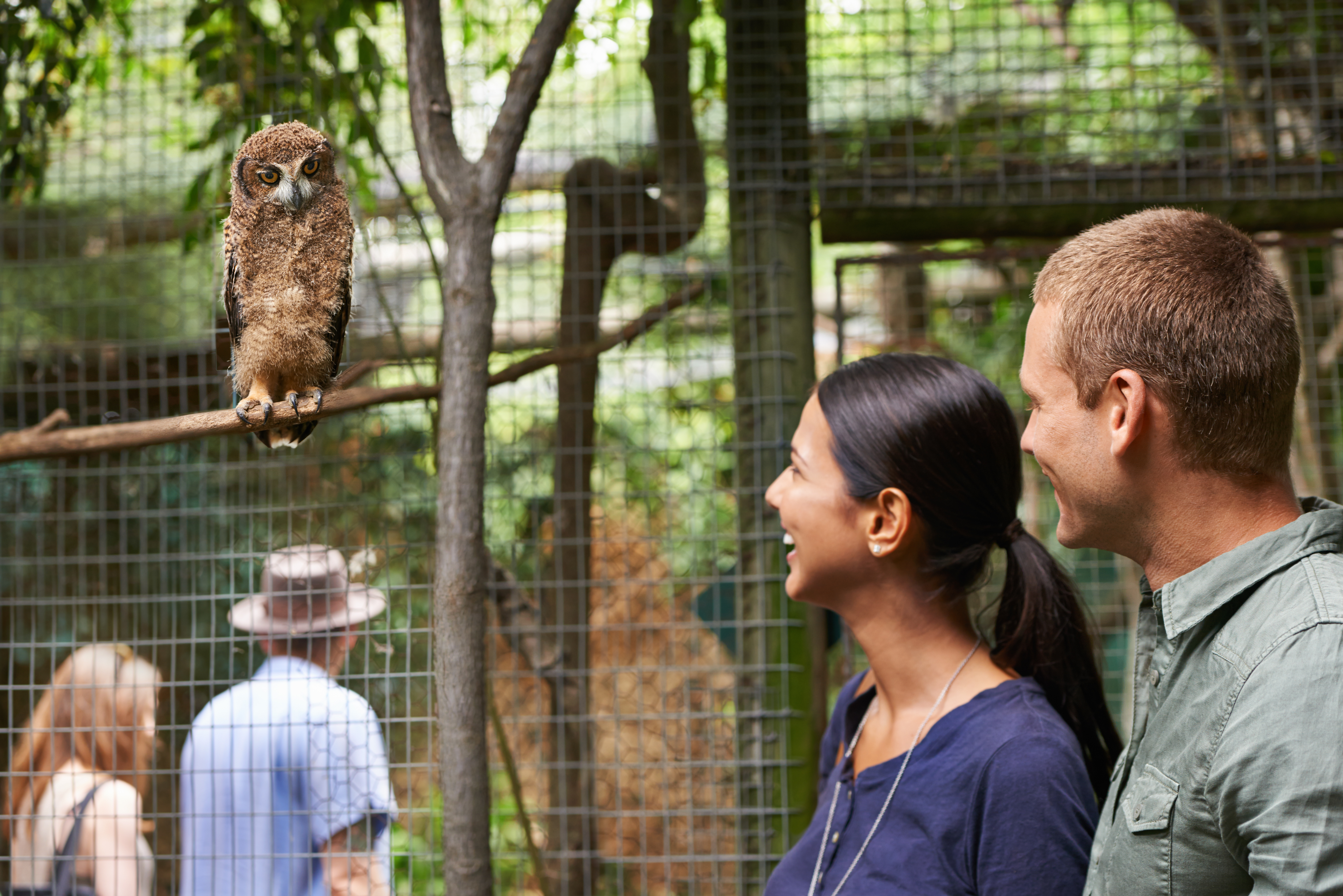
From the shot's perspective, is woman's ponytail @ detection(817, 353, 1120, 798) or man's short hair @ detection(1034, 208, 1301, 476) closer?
man's short hair @ detection(1034, 208, 1301, 476)

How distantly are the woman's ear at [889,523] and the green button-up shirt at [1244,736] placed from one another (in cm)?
46

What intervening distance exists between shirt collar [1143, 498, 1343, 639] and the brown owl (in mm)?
984

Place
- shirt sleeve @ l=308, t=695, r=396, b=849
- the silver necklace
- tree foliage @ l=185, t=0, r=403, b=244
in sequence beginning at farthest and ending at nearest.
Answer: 1. tree foliage @ l=185, t=0, r=403, b=244
2. shirt sleeve @ l=308, t=695, r=396, b=849
3. the silver necklace

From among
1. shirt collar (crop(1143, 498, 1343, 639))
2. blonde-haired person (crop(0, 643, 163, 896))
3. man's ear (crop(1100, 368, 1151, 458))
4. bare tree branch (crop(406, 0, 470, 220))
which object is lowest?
blonde-haired person (crop(0, 643, 163, 896))

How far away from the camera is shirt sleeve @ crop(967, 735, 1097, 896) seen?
4.22 feet

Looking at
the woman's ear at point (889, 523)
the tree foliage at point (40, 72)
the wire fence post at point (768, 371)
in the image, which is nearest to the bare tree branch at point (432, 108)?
the woman's ear at point (889, 523)

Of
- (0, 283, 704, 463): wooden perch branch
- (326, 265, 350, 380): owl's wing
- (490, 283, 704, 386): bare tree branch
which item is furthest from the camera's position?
(490, 283, 704, 386): bare tree branch

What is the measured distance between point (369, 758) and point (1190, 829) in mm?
1596

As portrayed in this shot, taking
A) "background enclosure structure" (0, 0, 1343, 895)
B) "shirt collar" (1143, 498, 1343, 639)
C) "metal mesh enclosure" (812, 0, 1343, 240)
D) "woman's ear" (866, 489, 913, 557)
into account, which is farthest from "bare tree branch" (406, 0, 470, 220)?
"shirt collar" (1143, 498, 1343, 639)

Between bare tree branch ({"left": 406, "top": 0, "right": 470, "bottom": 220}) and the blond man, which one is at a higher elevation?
bare tree branch ({"left": 406, "top": 0, "right": 470, "bottom": 220})

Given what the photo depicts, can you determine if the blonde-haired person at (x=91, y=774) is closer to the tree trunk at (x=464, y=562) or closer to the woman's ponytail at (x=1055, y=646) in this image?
the tree trunk at (x=464, y=562)

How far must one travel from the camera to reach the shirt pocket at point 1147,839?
1.00m

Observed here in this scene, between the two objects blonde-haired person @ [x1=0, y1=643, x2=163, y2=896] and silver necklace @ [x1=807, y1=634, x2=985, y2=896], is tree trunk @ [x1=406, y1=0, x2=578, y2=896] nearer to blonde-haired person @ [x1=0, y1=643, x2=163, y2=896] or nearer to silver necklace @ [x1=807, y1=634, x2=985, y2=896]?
silver necklace @ [x1=807, y1=634, x2=985, y2=896]

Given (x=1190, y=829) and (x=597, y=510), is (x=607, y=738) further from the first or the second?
(x=1190, y=829)
